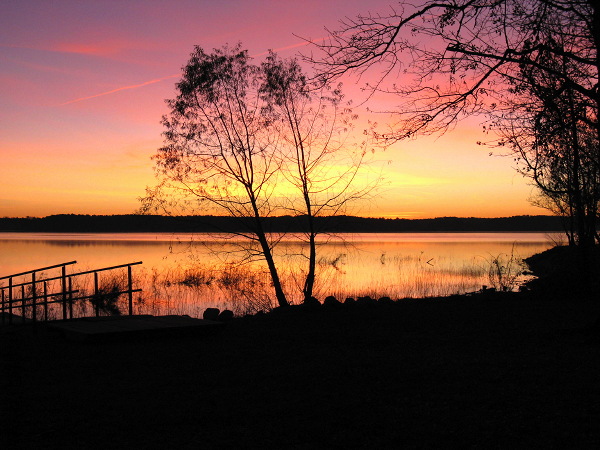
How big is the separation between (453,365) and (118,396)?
4938 millimetres

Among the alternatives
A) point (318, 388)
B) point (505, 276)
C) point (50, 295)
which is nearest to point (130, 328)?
point (50, 295)

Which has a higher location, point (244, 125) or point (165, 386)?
point (244, 125)

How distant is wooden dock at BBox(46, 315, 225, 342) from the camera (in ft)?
38.1

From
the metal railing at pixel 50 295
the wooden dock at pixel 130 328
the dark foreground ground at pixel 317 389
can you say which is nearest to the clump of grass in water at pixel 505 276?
the dark foreground ground at pixel 317 389

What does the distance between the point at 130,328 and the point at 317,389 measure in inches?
225

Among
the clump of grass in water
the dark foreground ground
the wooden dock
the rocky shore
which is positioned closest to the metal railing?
the wooden dock

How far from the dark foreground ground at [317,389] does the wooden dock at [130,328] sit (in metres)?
0.19

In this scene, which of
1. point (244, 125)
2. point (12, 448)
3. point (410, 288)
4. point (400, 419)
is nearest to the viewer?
point (12, 448)

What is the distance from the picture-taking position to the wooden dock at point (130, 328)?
1160cm

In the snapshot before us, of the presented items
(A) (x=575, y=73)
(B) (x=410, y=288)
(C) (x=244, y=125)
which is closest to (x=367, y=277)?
(B) (x=410, y=288)

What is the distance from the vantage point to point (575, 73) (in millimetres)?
14422

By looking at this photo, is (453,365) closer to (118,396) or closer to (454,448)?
(454,448)

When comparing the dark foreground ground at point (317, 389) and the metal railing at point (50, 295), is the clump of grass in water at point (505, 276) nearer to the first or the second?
the dark foreground ground at point (317, 389)

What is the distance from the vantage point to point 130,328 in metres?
12.0
